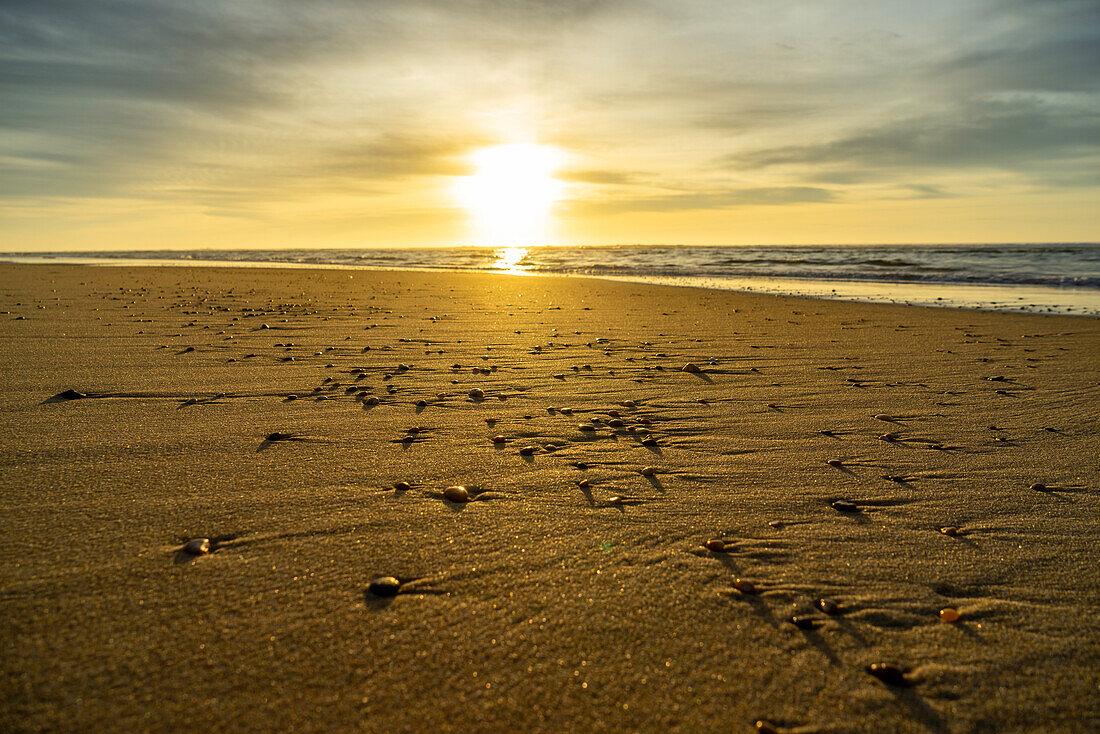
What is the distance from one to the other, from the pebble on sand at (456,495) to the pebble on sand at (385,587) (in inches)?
26.9

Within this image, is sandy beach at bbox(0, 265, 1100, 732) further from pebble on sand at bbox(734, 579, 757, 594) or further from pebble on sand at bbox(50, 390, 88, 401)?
pebble on sand at bbox(50, 390, 88, 401)

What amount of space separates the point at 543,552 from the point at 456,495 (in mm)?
591

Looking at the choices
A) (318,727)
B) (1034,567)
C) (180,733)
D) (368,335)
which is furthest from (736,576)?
(368,335)

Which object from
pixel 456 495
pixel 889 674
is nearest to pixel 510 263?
pixel 456 495

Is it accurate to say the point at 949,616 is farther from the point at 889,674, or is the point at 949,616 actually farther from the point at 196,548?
the point at 196,548

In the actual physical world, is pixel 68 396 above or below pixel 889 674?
above

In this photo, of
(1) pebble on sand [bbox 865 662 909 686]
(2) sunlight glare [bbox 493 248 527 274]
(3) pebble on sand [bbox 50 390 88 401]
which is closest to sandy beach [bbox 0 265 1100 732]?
(1) pebble on sand [bbox 865 662 909 686]

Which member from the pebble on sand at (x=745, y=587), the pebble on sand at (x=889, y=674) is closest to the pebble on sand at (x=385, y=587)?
the pebble on sand at (x=745, y=587)

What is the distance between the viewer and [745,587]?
6.62 feet

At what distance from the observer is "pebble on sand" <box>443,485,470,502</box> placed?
105 inches

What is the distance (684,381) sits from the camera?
5199mm

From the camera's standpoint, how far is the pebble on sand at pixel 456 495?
2656mm

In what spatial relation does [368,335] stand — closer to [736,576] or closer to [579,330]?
[579,330]

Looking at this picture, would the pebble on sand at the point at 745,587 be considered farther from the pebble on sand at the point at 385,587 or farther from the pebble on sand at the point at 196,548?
the pebble on sand at the point at 196,548
